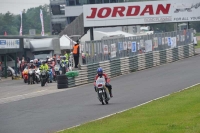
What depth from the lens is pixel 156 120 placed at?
12.5 metres

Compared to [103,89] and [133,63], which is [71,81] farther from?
[103,89]

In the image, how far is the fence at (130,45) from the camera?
109 ft

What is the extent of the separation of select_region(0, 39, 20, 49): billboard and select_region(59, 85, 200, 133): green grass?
97.7 feet

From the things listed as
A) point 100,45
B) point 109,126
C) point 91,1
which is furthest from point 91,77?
point 91,1

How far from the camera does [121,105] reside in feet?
60.5

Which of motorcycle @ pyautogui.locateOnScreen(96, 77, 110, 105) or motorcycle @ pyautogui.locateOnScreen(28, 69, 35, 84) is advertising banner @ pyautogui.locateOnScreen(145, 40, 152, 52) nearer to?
motorcycle @ pyautogui.locateOnScreen(28, 69, 35, 84)

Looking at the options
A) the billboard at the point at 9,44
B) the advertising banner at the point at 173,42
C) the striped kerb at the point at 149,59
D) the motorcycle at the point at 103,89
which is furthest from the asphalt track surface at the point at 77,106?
the billboard at the point at 9,44

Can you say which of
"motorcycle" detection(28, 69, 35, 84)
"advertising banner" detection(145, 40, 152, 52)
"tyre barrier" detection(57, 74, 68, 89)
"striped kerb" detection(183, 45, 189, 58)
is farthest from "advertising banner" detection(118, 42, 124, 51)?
"striped kerb" detection(183, 45, 189, 58)

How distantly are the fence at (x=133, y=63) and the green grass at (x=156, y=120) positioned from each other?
1491 cm

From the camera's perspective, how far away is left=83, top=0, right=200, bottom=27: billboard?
48.2 meters

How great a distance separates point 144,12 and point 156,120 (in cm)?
3631

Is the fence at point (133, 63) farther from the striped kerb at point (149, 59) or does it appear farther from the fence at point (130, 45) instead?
the fence at point (130, 45)

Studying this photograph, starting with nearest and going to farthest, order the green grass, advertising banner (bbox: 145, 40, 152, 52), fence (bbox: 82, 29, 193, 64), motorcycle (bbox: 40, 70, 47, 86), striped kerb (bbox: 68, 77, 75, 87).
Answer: the green grass
striped kerb (bbox: 68, 77, 75, 87)
fence (bbox: 82, 29, 193, 64)
motorcycle (bbox: 40, 70, 47, 86)
advertising banner (bbox: 145, 40, 152, 52)

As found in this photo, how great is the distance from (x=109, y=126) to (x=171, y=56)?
101 feet
